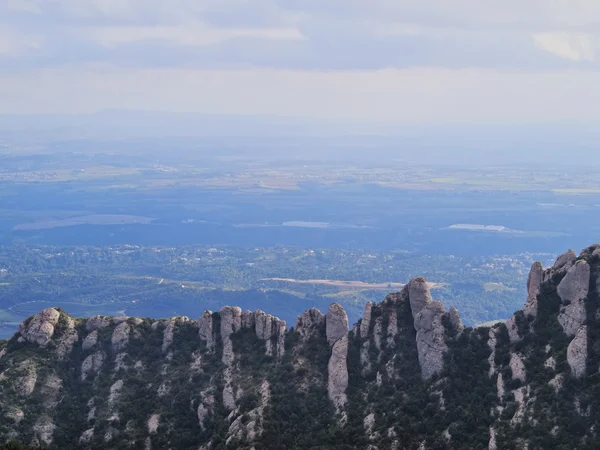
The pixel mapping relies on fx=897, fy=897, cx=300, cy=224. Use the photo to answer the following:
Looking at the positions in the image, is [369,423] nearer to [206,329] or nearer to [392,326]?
[392,326]

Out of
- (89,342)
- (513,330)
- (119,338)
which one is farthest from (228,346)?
(513,330)

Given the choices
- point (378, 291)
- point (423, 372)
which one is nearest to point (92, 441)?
point (423, 372)

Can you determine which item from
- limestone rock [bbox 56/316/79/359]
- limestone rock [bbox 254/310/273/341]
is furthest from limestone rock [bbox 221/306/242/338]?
limestone rock [bbox 56/316/79/359]

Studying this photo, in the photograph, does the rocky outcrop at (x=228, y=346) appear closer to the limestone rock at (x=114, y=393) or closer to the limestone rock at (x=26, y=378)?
the limestone rock at (x=114, y=393)

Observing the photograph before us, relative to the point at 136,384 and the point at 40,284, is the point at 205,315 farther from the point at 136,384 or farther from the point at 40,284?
the point at 40,284

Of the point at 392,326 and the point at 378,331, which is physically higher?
the point at 392,326

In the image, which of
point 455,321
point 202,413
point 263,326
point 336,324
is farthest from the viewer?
point 263,326

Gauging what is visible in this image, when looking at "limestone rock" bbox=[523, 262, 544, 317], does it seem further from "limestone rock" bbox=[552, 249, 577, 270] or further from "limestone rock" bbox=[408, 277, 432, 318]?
"limestone rock" bbox=[408, 277, 432, 318]
